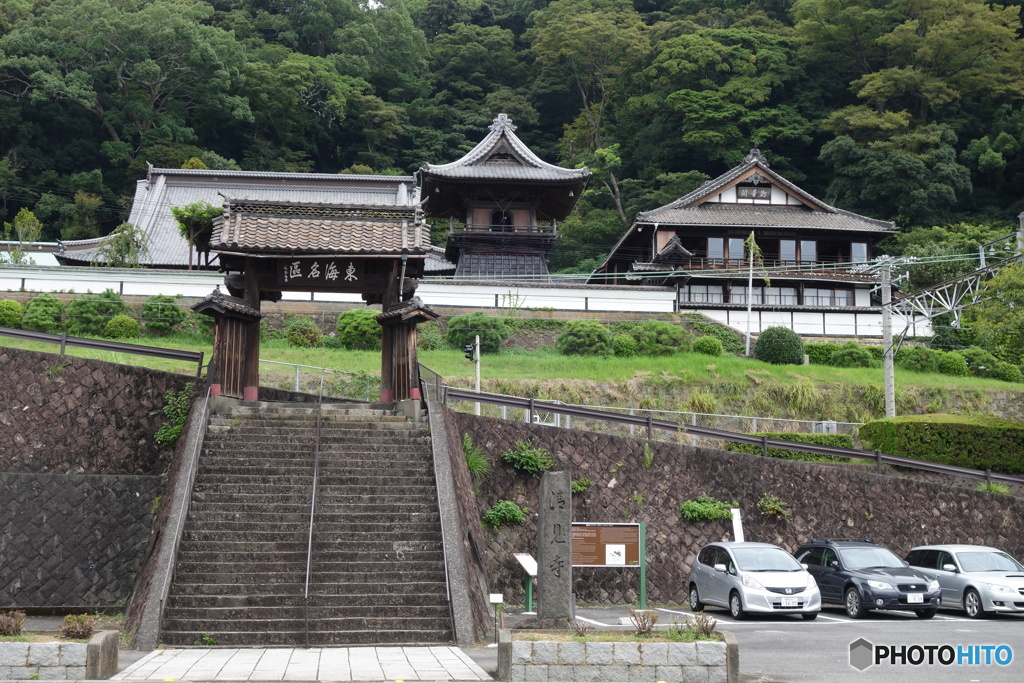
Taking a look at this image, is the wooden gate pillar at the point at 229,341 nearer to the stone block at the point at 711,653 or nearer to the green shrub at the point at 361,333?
the stone block at the point at 711,653

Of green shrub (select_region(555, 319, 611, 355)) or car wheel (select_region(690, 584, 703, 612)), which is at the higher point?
green shrub (select_region(555, 319, 611, 355))

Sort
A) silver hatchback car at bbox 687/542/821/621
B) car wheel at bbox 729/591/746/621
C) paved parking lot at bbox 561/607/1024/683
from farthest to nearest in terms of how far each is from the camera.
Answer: car wheel at bbox 729/591/746/621
silver hatchback car at bbox 687/542/821/621
paved parking lot at bbox 561/607/1024/683

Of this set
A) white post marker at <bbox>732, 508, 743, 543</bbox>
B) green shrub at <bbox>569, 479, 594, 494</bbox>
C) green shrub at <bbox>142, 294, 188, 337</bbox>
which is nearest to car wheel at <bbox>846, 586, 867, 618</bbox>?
white post marker at <bbox>732, 508, 743, 543</bbox>

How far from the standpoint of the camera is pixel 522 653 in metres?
9.66

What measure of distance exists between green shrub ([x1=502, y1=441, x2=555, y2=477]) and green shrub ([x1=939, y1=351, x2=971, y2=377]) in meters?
22.0

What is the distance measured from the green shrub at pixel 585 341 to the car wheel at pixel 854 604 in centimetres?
1751

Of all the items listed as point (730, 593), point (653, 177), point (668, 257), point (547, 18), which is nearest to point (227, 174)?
point (668, 257)

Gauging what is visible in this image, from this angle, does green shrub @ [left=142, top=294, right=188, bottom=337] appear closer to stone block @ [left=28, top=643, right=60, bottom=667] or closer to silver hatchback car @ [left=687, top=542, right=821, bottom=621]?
silver hatchback car @ [left=687, top=542, right=821, bottom=621]

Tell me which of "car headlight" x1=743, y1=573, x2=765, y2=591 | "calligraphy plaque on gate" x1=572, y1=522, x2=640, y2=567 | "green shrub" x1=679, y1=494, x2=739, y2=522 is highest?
"green shrub" x1=679, y1=494, x2=739, y2=522

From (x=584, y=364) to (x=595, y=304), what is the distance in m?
5.91

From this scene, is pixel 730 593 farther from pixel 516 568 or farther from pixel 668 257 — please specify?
pixel 668 257

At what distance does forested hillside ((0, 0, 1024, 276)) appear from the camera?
5966 cm

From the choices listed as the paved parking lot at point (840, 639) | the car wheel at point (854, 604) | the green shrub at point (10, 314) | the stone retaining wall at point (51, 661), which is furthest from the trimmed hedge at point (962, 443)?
the green shrub at point (10, 314)

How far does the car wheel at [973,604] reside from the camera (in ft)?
55.3
